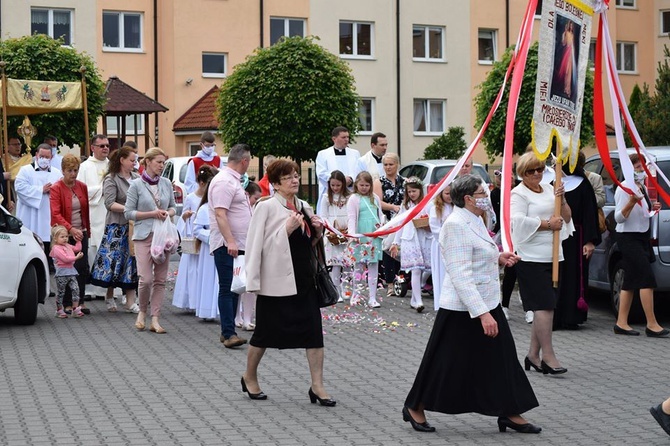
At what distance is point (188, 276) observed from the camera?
1460cm

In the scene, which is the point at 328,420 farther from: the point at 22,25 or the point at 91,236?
the point at 22,25

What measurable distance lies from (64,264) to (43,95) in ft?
16.1

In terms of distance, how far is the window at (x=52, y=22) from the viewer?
41938 millimetres

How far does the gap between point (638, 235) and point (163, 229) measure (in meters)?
5.02

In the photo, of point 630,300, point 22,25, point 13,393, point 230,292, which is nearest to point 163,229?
point 230,292

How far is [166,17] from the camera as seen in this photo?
43656 millimetres

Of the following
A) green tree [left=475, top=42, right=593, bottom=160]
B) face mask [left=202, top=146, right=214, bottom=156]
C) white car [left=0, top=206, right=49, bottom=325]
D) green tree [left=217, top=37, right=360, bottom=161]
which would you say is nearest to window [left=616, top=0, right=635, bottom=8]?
green tree [left=475, top=42, right=593, bottom=160]

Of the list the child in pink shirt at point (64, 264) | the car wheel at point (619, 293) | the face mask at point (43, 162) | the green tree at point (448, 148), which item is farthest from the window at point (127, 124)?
the car wheel at point (619, 293)

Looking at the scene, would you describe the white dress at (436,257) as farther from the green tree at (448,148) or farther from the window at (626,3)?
the window at (626,3)

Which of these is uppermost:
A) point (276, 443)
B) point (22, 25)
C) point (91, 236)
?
point (22, 25)

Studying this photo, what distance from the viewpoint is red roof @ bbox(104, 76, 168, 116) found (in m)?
36.4

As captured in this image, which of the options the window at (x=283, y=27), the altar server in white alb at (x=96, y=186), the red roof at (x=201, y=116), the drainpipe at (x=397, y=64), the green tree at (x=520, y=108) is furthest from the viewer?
the drainpipe at (x=397, y=64)

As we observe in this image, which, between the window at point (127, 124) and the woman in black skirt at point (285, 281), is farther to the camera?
the window at point (127, 124)

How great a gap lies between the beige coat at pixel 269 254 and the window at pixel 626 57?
151ft
